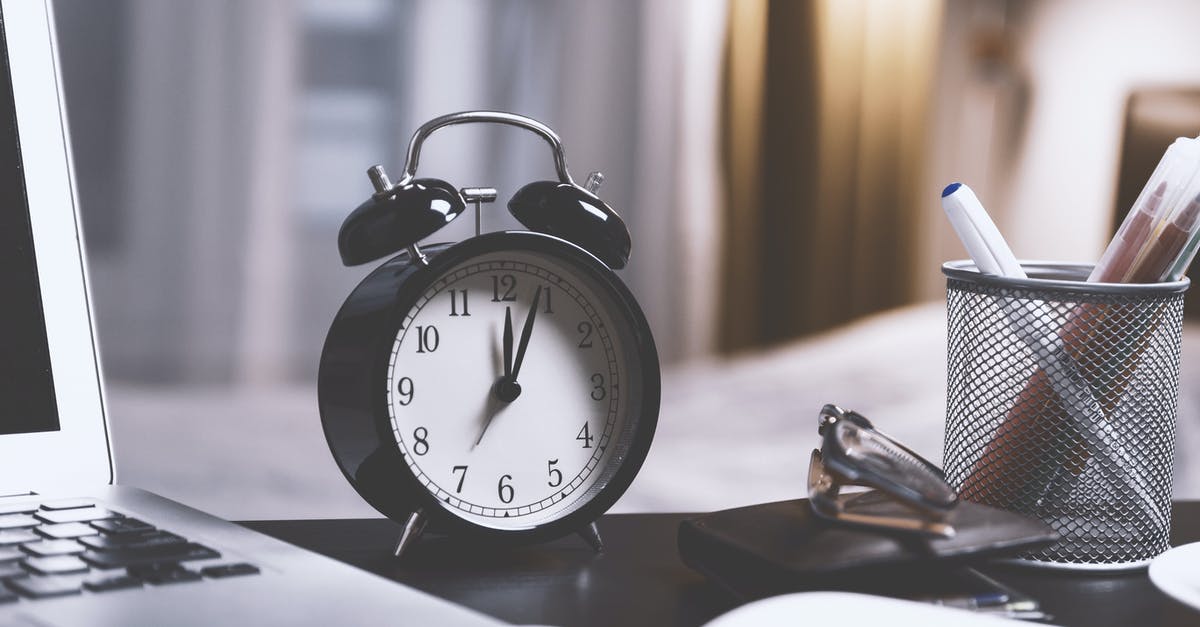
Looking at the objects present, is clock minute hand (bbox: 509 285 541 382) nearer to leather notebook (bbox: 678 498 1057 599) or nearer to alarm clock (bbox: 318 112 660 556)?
alarm clock (bbox: 318 112 660 556)

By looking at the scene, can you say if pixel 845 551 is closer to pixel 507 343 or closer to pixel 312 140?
pixel 507 343

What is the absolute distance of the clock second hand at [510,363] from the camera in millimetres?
539

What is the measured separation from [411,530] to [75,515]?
14cm

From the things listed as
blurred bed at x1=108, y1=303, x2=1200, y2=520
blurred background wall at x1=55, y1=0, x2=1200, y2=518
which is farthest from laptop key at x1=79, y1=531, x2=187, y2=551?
blurred background wall at x1=55, y1=0, x2=1200, y2=518

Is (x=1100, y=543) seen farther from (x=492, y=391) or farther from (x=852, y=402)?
(x=852, y=402)

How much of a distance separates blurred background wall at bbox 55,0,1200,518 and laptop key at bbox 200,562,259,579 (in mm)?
1776

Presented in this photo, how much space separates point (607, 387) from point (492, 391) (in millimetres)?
57

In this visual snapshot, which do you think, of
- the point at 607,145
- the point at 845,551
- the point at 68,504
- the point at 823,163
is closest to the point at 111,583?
the point at 68,504

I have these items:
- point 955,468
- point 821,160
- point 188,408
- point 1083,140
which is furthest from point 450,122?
point 1083,140

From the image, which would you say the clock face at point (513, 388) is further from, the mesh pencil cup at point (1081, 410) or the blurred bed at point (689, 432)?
the blurred bed at point (689, 432)

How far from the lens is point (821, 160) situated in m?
3.29

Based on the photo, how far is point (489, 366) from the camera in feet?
1.78

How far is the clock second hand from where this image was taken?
1.77 ft

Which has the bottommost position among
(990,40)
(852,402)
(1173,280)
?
(852,402)
